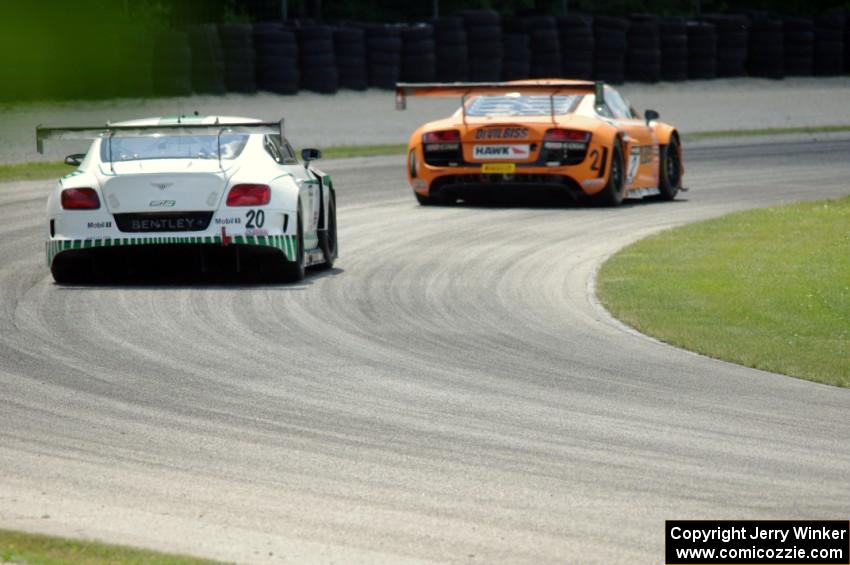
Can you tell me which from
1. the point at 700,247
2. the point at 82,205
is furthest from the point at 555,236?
the point at 82,205

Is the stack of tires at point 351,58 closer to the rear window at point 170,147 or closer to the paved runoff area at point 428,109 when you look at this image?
the paved runoff area at point 428,109

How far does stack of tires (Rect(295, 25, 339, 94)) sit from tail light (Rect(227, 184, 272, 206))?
1734 cm

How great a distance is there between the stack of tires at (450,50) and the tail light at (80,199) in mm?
19773

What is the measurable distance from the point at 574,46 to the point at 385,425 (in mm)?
26920

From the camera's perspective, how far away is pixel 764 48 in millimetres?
36344

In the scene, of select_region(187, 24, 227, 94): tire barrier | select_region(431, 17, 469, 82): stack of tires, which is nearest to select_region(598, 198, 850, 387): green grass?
select_region(187, 24, 227, 94): tire barrier

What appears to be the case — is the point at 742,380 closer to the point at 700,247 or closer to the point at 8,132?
the point at 8,132

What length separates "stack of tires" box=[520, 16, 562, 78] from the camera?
1276 inches

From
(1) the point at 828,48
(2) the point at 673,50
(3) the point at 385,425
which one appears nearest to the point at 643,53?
(2) the point at 673,50

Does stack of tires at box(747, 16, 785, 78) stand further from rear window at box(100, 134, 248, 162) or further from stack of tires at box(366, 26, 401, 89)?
rear window at box(100, 134, 248, 162)

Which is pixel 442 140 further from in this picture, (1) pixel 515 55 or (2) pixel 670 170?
(1) pixel 515 55

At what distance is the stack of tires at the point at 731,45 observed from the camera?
1409 inches

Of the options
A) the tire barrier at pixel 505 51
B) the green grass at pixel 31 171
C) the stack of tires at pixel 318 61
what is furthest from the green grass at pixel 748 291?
the stack of tires at pixel 318 61

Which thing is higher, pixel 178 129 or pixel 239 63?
pixel 178 129
